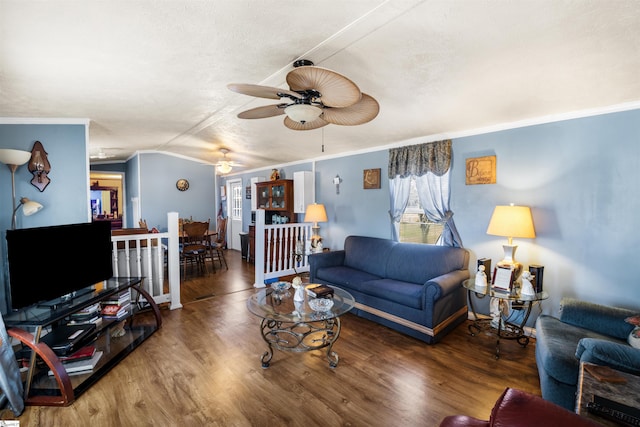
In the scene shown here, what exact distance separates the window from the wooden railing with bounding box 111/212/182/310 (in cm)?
320

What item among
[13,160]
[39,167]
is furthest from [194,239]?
[13,160]

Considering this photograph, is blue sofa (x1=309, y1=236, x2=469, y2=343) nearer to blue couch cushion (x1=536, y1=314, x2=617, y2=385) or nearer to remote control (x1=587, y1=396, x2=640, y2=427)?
blue couch cushion (x1=536, y1=314, x2=617, y2=385)

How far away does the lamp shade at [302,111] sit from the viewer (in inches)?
71.8

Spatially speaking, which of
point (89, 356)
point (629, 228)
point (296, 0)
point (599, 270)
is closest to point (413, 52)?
point (296, 0)

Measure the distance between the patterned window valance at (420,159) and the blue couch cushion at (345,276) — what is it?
150 centimetres

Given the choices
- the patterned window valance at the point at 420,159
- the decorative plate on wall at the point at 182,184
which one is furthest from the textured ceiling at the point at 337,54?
the decorative plate on wall at the point at 182,184

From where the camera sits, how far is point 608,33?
169 cm

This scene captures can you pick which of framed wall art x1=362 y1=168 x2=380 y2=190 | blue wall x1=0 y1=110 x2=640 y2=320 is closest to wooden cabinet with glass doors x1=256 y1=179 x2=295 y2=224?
framed wall art x1=362 y1=168 x2=380 y2=190

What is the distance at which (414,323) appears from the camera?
9.45 ft

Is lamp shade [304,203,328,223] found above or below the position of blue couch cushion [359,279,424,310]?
above

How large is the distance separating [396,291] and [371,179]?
2005mm

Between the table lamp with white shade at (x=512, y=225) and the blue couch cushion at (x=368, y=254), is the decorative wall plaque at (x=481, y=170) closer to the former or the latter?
the table lamp with white shade at (x=512, y=225)

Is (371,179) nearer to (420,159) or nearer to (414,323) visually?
(420,159)

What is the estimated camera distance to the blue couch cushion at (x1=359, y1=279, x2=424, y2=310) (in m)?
2.86
